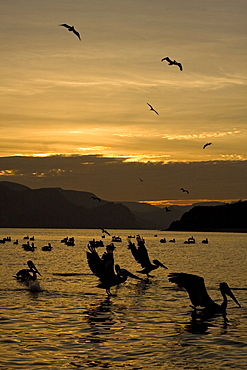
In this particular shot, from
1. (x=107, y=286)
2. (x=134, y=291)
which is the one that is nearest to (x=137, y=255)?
(x=134, y=291)

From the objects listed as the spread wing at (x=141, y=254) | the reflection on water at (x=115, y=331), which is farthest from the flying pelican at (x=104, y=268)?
the spread wing at (x=141, y=254)

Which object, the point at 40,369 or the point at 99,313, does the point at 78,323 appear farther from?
the point at 40,369

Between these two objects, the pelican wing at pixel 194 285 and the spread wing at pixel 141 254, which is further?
the spread wing at pixel 141 254

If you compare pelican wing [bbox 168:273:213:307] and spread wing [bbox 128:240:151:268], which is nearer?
pelican wing [bbox 168:273:213:307]

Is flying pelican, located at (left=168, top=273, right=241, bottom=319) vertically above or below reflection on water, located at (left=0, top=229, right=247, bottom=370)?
above

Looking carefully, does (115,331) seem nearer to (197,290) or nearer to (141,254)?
(197,290)

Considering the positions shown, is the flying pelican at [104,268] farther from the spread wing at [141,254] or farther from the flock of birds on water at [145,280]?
the spread wing at [141,254]

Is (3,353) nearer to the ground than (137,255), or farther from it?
nearer to the ground

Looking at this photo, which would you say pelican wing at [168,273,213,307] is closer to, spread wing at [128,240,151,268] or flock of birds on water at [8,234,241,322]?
flock of birds on water at [8,234,241,322]

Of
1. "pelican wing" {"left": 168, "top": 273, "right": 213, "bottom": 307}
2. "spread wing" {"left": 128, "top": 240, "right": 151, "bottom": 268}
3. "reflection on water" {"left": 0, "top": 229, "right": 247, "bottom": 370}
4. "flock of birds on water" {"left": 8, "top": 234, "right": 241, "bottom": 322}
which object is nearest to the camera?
"reflection on water" {"left": 0, "top": 229, "right": 247, "bottom": 370}

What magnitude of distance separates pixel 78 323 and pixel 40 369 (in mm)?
6071

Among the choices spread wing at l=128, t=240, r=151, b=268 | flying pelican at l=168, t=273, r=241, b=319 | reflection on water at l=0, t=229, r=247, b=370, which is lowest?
reflection on water at l=0, t=229, r=247, b=370

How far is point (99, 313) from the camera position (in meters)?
22.0

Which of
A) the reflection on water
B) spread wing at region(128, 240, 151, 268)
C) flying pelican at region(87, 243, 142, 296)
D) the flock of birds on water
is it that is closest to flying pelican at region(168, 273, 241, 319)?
the flock of birds on water
